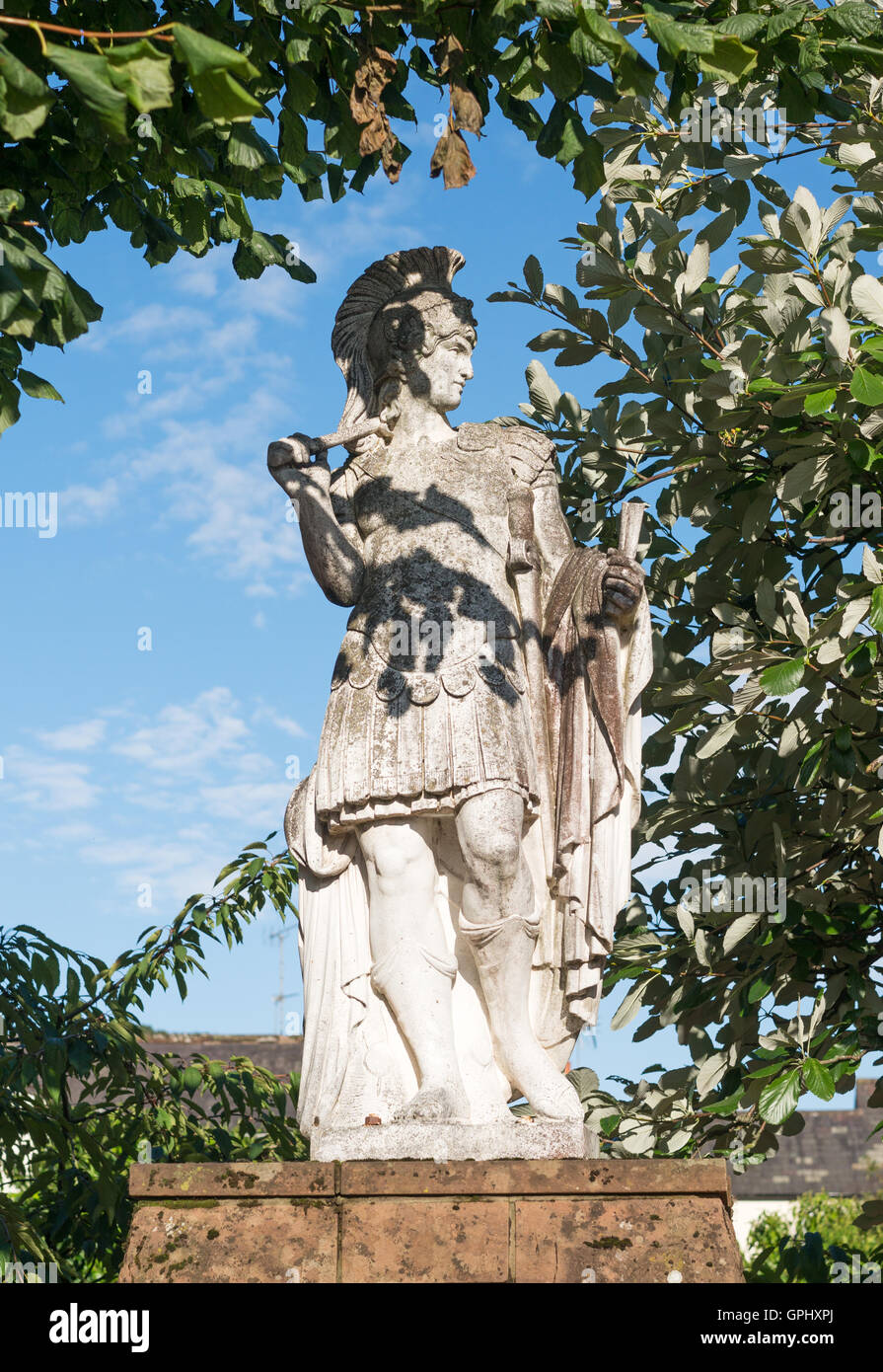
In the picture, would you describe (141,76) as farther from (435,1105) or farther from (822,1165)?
(822,1165)

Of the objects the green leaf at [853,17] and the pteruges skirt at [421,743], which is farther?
the pteruges skirt at [421,743]

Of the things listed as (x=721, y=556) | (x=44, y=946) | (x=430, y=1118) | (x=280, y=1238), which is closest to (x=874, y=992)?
(x=721, y=556)

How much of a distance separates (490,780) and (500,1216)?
1.32m

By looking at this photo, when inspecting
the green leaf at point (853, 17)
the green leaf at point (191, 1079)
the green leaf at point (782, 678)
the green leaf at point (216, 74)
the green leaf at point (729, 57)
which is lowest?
the green leaf at point (191, 1079)

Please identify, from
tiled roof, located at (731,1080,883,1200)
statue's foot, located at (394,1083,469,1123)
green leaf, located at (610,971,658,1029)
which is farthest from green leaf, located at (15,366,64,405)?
tiled roof, located at (731,1080,883,1200)

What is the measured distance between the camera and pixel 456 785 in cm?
496

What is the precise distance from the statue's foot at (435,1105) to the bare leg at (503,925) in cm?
27

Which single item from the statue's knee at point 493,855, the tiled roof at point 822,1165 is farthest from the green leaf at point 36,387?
the tiled roof at point 822,1165

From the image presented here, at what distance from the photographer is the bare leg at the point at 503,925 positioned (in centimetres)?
493

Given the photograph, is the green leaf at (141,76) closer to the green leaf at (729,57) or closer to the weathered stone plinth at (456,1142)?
the green leaf at (729,57)

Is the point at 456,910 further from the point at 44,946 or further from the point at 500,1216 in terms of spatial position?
the point at 44,946

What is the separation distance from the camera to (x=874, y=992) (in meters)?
6.29

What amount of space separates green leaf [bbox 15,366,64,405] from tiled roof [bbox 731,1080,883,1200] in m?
31.9

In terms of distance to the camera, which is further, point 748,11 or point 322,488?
point 322,488
